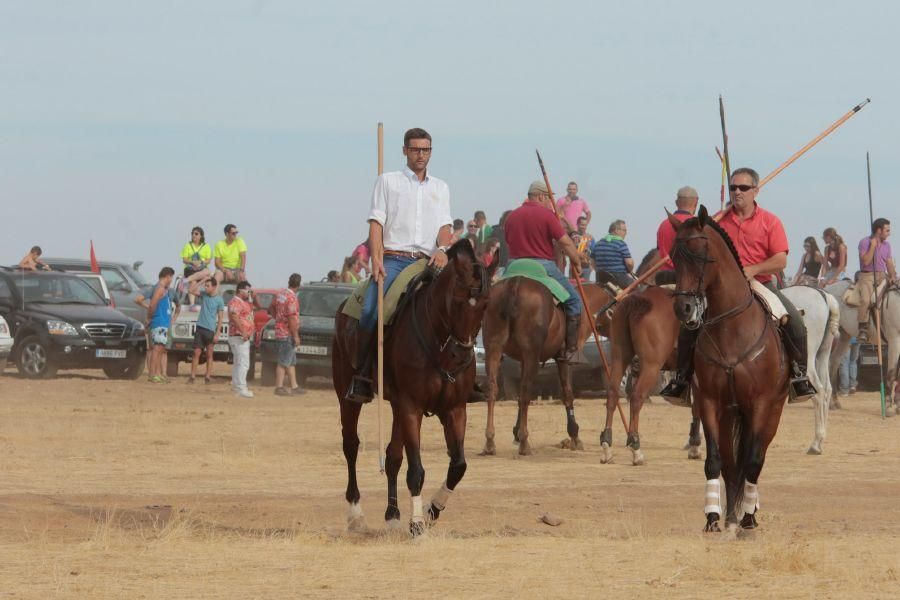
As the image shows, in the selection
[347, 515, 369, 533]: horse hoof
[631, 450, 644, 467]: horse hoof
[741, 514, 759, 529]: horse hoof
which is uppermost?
[631, 450, 644, 467]: horse hoof

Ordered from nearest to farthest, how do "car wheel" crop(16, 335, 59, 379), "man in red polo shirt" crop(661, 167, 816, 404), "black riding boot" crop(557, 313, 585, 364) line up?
1. "man in red polo shirt" crop(661, 167, 816, 404)
2. "black riding boot" crop(557, 313, 585, 364)
3. "car wheel" crop(16, 335, 59, 379)

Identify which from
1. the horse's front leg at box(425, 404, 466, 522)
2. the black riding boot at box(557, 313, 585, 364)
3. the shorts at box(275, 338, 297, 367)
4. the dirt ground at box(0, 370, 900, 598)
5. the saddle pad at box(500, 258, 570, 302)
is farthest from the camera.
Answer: the shorts at box(275, 338, 297, 367)

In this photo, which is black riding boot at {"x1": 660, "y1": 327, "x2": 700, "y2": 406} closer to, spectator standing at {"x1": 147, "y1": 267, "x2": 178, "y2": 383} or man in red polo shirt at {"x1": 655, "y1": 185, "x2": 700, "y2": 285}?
man in red polo shirt at {"x1": 655, "y1": 185, "x2": 700, "y2": 285}

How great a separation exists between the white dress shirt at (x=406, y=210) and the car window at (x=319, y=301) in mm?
18854

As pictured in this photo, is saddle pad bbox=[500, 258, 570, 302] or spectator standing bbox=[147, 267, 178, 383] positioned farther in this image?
spectator standing bbox=[147, 267, 178, 383]

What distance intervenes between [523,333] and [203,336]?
12823mm

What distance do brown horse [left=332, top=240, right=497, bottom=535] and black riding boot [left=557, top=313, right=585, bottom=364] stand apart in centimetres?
738

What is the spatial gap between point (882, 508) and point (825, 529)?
6.00ft

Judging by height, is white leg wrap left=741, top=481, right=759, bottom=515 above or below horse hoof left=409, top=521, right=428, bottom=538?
above

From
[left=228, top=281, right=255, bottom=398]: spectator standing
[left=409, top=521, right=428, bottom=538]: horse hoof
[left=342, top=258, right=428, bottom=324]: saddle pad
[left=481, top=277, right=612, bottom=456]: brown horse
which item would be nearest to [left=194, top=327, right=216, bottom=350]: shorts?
[left=228, top=281, right=255, bottom=398]: spectator standing

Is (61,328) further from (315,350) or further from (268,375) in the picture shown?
(315,350)

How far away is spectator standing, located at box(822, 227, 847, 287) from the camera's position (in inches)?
1222

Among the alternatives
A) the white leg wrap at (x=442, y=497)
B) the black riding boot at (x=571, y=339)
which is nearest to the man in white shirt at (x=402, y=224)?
the white leg wrap at (x=442, y=497)

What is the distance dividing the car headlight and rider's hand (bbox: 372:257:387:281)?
65.1ft
